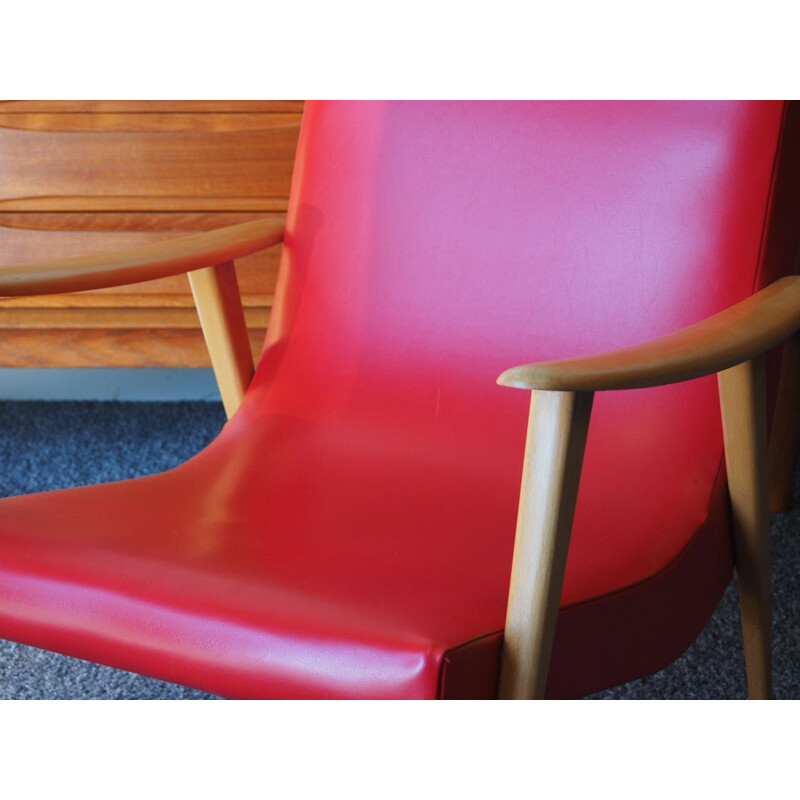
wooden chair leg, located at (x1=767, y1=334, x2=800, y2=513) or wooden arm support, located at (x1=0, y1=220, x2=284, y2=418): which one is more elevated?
wooden arm support, located at (x1=0, y1=220, x2=284, y2=418)

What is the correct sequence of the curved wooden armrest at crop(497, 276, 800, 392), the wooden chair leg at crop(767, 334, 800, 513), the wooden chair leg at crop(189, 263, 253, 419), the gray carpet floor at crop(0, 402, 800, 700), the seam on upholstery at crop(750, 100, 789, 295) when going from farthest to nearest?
1. the wooden chair leg at crop(767, 334, 800, 513)
2. the gray carpet floor at crop(0, 402, 800, 700)
3. the wooden chair leg at crop(189, 263, 253, 419)
4. the seam on upholstery at crop(750, 100, 789, 295)
5. the curved wooden armrest at crop(497, 276, 800, 392)

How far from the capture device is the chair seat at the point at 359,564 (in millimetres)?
682

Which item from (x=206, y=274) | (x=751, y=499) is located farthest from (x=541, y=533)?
(x=206, y=274)

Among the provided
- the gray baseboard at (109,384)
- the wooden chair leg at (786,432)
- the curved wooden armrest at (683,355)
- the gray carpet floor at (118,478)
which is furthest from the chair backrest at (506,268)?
the gray baseboard at (109,384)

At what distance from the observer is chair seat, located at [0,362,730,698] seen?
0.68 m

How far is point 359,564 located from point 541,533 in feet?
0.55

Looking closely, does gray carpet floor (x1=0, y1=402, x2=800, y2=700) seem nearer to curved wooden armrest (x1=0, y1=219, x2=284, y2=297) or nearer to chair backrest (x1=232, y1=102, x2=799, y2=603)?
chair backrest (x1=232, y1=102, x2=799, y2=603)

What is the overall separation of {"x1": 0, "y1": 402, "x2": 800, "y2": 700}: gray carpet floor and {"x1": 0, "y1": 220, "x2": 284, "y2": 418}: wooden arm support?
1.23ft

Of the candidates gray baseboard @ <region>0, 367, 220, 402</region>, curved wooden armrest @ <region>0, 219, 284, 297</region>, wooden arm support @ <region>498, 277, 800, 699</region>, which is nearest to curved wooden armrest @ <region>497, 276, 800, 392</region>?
wooden arm support @ <region>498, 277, 800, 699</region>

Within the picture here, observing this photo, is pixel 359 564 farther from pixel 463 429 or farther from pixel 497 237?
pixel 497 237

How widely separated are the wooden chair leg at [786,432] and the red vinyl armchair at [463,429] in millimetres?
546

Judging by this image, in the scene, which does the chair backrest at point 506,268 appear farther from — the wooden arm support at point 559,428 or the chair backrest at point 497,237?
the wooden arm support at point 559,428

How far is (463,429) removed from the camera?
1.03m
